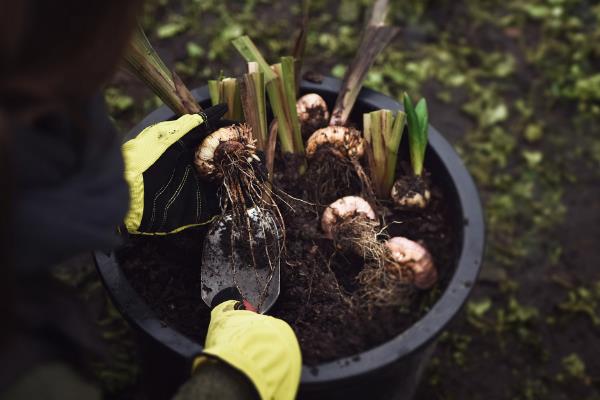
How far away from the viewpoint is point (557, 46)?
258cm

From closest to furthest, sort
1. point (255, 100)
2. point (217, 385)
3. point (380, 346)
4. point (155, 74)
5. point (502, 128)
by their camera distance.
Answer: point (217, 385) → point (380, 346) → point (155, 74) → point (255, 100) → point (502, 128)

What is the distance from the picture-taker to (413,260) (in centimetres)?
144

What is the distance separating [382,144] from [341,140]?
0.35 ft

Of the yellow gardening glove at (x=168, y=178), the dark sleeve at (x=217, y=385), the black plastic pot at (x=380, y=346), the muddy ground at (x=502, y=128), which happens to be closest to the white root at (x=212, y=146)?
the yellow gardening glove at (x=168, y=178)

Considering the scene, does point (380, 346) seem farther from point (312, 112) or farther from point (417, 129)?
point (312, 112)

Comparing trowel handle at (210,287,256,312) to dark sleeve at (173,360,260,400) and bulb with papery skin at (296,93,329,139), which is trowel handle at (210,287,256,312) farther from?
bulb with papery skin at (296,93,329,139)

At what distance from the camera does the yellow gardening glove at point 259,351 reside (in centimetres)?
97

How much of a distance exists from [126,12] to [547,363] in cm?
171

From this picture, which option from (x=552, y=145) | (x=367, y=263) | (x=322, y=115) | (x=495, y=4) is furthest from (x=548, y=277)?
(x=495, y=4)

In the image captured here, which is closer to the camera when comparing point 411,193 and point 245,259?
point 245,259

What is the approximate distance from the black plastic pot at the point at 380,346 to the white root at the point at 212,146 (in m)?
0.24

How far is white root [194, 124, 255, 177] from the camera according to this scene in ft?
4.24

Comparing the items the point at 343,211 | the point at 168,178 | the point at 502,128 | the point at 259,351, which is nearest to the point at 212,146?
the point at 168,178

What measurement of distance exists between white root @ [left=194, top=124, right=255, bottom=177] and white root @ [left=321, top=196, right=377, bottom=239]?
25 cm
